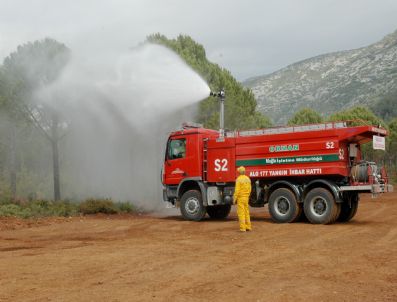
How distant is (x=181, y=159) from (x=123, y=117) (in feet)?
27.7

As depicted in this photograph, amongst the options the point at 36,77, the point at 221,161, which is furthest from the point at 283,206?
the point at 36,77

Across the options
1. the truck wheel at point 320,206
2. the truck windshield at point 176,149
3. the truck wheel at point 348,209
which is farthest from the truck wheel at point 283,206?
the truck windshield at point 176,149

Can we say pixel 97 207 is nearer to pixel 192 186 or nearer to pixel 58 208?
pixel 58 208

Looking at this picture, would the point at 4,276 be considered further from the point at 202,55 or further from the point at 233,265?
the point at 202,55

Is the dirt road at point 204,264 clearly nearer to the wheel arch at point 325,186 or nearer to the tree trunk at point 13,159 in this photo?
the wheel arch at point 325,186

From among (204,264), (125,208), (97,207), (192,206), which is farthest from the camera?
(125,208)

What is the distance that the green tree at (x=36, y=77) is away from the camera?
76.4ft

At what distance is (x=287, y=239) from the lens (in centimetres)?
1150

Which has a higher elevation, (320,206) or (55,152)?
(55,152)

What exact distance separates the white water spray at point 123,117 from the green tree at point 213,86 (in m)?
1.62

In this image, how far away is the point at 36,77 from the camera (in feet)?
77.5

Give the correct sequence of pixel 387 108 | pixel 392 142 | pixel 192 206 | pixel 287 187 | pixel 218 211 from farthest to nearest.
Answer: pixel 387 108 < pixel 392 142 < pixel 218 211 < pixel 192 206 < pixel 287 187

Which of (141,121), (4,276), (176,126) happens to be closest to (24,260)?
(4,276)

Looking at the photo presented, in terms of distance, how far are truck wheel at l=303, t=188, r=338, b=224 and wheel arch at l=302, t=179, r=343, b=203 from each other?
0.14 meters
